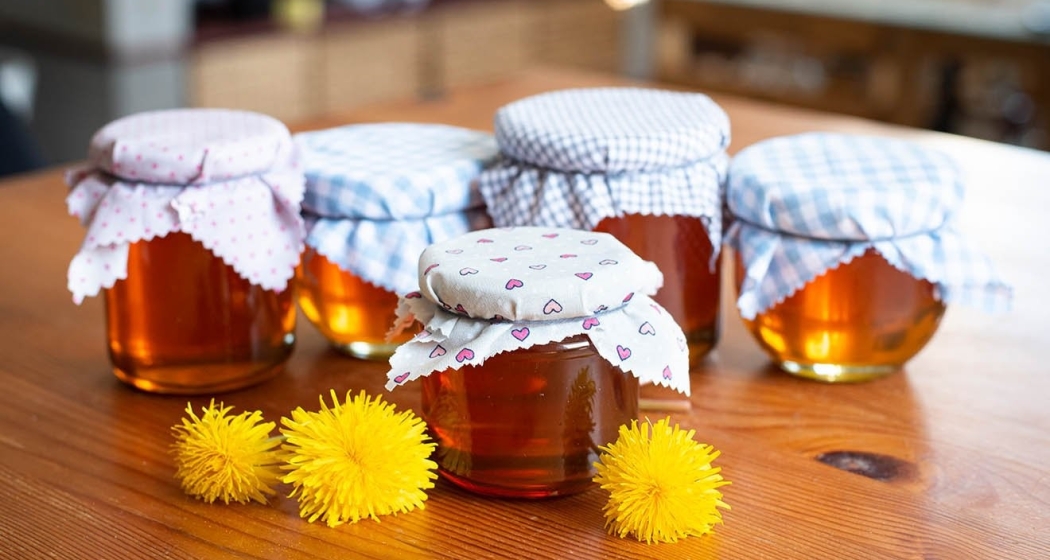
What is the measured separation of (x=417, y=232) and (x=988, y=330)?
16.2 inches

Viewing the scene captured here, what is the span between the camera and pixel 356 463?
618 millimetres

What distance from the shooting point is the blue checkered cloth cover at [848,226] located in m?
0.74

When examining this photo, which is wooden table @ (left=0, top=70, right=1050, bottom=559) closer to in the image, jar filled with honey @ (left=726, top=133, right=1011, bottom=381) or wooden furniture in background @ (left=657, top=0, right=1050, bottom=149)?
jar filled with honey @ (left=726, top=133, right=1011, bottom=381)

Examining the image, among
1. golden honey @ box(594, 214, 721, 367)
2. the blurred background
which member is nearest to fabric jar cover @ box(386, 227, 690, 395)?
golden honey @ box(594, 214, 721, 367)

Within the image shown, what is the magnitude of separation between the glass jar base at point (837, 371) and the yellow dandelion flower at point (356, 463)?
0.28 m

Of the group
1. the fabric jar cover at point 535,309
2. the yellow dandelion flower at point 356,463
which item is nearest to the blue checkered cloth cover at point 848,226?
the fabric jar cover at point 535,309

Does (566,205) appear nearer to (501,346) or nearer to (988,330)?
(501,346)

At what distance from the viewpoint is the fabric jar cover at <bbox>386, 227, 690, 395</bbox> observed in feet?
1.93

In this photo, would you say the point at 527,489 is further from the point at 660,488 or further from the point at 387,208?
the point at 387,208

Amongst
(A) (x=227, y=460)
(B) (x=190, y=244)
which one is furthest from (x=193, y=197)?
(A) (x=227, y=460)

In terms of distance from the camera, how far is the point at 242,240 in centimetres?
72

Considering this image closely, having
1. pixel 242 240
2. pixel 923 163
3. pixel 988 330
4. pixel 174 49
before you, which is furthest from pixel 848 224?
pixel 174 49

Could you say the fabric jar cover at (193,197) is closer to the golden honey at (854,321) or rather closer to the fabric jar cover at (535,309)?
the fabric jar cover at (535,309)

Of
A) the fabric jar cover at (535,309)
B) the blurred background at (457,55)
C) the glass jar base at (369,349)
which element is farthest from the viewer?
the blurred background at (457,55)
